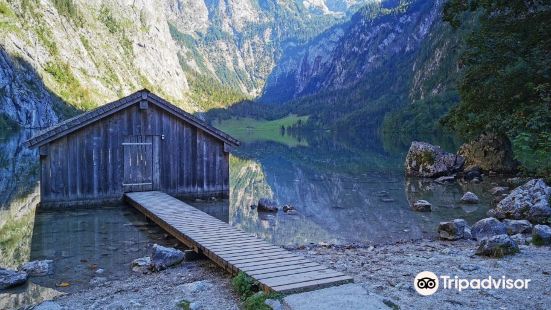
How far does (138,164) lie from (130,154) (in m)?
0.54

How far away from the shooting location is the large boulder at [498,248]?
1088 cm

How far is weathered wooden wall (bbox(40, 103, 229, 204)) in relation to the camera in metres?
18.7

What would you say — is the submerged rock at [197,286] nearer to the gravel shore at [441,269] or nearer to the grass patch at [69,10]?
the gravel shore at [441,269]

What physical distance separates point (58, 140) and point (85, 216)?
10.8 feet

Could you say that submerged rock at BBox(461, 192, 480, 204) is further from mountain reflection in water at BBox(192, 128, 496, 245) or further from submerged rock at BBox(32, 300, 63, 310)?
submerged rock at BBox(32, 300, 63, 310)

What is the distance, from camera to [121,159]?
65.2 ft

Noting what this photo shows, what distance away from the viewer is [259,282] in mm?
8320

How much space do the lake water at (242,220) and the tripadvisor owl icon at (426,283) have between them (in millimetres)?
5797

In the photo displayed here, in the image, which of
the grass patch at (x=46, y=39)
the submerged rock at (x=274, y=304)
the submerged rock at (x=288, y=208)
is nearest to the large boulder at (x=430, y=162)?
the submerged rock at (x=288, y=208)

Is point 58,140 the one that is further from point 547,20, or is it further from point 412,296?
point 547,20

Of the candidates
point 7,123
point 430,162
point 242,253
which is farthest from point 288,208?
point 7,123

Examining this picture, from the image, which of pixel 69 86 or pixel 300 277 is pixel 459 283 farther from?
pixel 69 86

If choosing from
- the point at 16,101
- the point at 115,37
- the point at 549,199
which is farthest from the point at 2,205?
the point at 115,37

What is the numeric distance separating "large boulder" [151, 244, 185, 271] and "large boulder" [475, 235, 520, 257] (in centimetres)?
696
